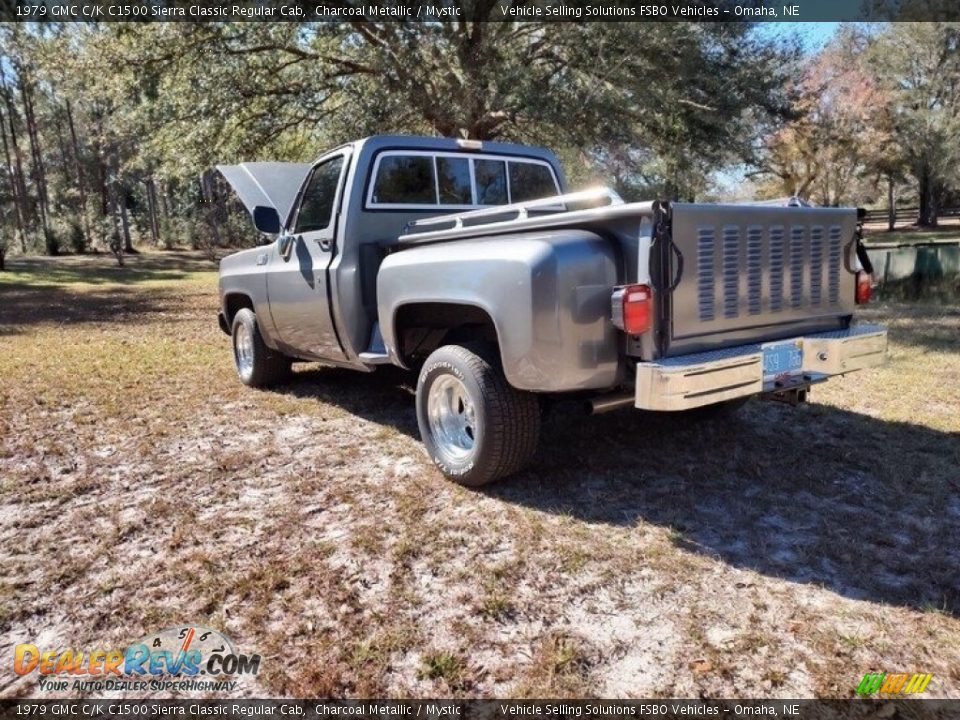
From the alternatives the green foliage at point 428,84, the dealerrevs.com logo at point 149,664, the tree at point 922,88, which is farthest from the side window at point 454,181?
the tree at point 922,88

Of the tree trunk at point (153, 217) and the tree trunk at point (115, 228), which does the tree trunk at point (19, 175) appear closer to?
the tree trunk at point (115, 228)

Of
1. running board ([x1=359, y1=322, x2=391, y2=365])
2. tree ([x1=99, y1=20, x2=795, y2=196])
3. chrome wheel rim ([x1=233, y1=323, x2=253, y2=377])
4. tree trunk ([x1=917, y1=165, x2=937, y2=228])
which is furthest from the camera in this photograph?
tree trunk ([x1=917, y1=165, x2=937, y2=228])

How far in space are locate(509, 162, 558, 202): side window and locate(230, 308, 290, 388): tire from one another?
8.16 ft

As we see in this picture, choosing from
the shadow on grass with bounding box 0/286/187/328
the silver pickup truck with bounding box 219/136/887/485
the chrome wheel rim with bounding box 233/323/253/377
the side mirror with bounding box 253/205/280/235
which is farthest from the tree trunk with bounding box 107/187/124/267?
the silver pickup truck with bounding box 219/136/887/485

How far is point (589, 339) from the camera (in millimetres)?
3141

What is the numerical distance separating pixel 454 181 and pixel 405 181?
0.43m

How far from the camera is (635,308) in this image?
3008 mm

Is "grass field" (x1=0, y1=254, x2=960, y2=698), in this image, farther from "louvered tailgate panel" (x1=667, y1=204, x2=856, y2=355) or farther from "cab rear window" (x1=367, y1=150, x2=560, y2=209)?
"cab rear window" (x1=367, y1=150, x2=560, y2=209)

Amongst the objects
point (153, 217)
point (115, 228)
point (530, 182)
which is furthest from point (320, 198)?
point (153, 217)

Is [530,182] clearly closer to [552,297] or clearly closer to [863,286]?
[863,286]

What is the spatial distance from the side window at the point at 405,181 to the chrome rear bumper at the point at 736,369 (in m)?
2.43

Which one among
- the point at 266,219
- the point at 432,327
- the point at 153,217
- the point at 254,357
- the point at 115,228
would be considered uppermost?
the point at 153,217

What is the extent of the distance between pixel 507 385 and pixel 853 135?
3010cm

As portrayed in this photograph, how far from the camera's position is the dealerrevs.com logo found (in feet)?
7.55
